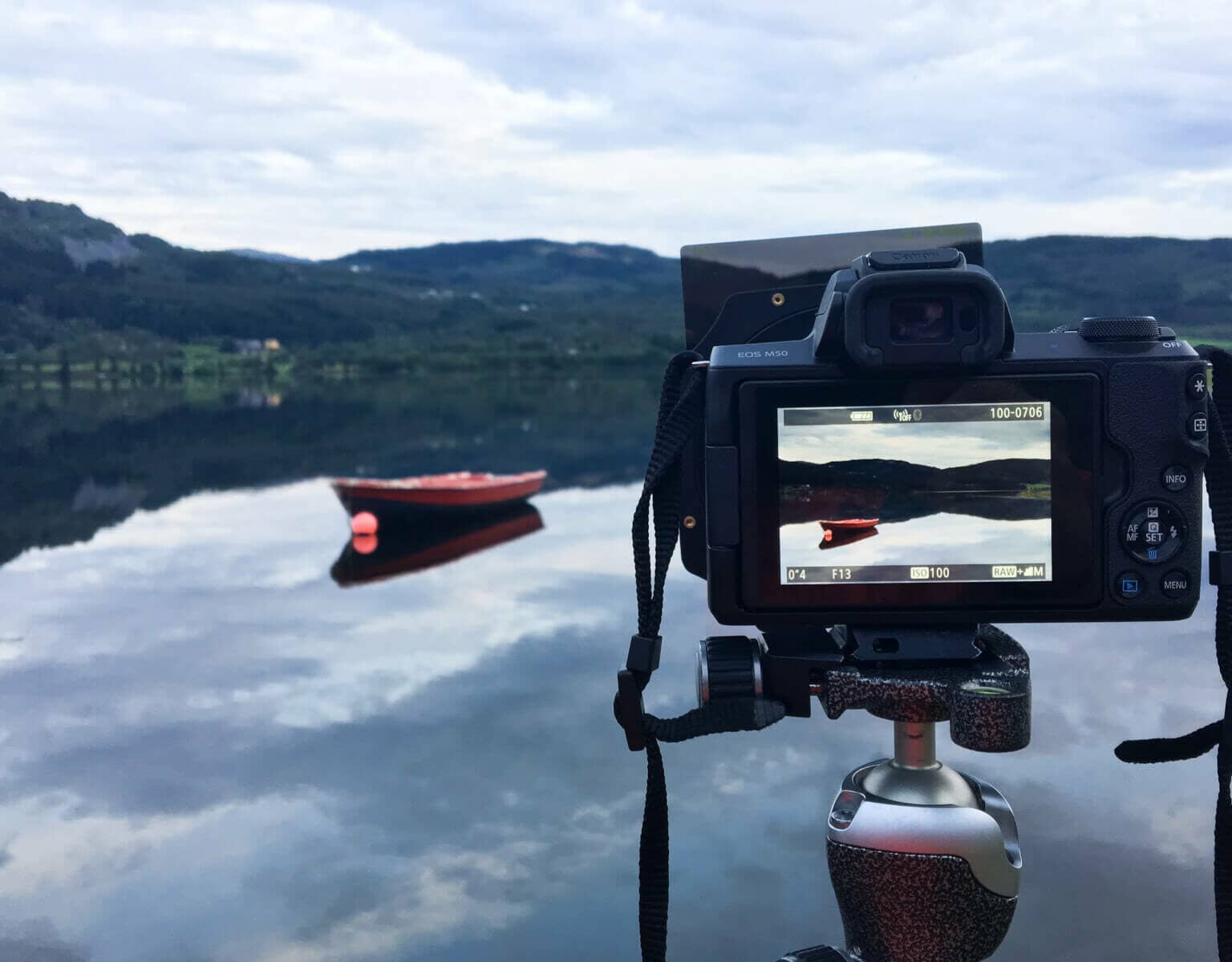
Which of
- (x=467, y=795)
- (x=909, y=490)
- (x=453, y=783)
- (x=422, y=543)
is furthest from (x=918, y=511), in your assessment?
(x=422, y=543)

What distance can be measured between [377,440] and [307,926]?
49.9 meters

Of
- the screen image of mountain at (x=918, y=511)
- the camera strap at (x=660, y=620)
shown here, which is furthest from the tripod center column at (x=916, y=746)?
the screen image of mountain at (x=918, y=511)

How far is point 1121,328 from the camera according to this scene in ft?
6.47

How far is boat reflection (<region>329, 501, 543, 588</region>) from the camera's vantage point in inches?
838

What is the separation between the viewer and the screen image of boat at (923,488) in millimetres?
1956

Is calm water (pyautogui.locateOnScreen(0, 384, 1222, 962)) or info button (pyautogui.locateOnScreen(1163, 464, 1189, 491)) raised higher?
info button (pyautogui.locateOnScreen(1163, 464, 1189, 491))

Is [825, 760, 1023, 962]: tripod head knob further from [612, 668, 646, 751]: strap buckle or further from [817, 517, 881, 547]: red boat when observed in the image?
[817, 517, 881, 547]: red boat

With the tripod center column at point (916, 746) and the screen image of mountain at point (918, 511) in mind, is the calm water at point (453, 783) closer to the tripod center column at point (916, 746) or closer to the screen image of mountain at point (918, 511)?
the tripod center column at point (916, 746)

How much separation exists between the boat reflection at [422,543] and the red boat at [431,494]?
0.56 metres

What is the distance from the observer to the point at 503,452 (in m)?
48.7

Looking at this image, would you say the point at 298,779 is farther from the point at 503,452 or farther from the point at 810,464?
→ the point at 503,452

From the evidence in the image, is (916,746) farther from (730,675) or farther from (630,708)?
(630,708)

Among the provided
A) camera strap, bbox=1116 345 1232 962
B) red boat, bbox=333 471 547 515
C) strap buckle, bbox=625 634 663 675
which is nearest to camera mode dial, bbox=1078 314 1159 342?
camera strap, bbox=1116 345 1232 962

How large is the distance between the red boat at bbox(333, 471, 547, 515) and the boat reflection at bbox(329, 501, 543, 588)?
56cm
